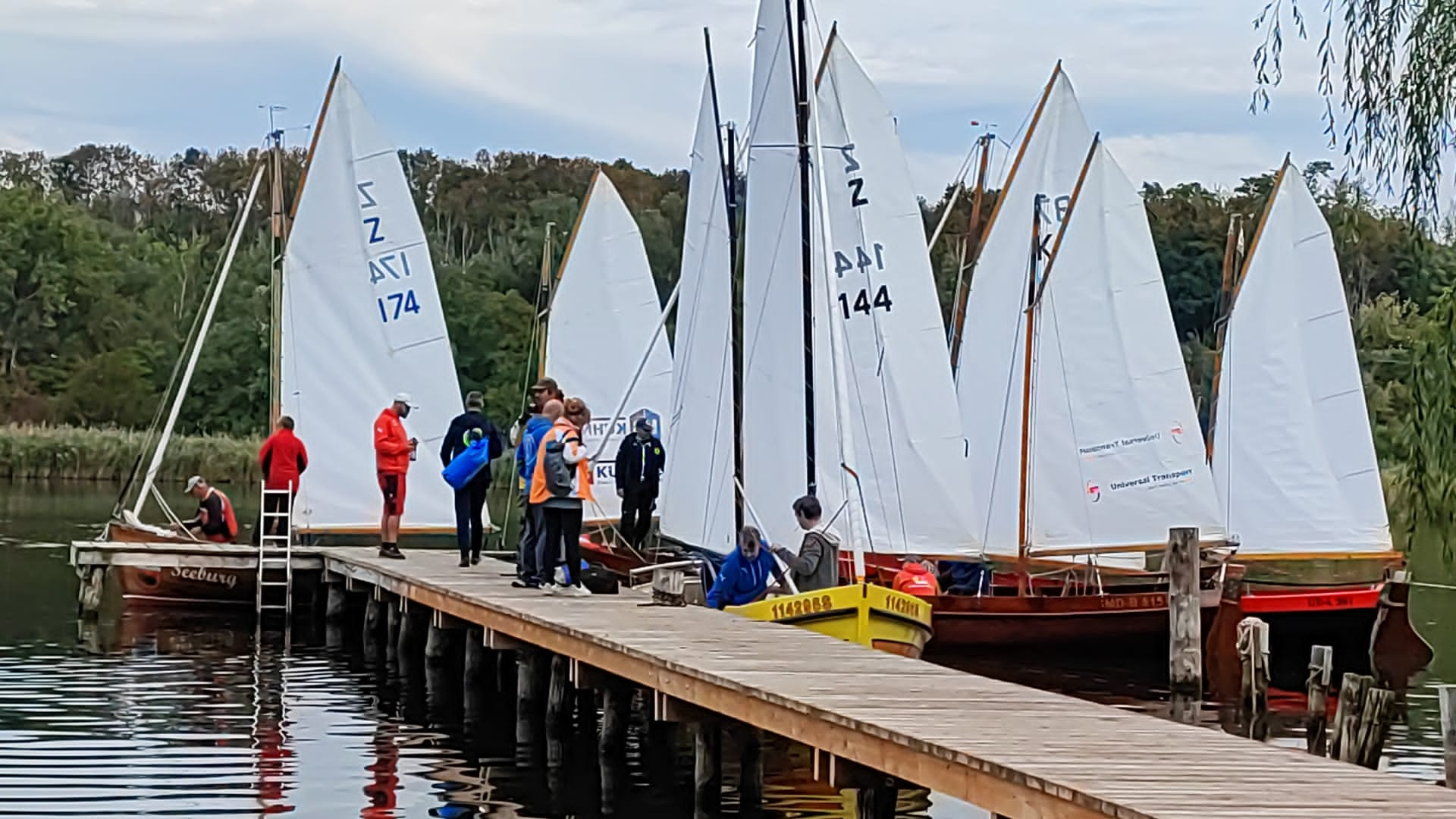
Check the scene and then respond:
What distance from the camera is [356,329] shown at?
88.3 ft

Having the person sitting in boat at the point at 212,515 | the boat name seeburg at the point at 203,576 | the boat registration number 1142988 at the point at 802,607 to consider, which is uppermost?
the person sitting in boat at the point at 212,515

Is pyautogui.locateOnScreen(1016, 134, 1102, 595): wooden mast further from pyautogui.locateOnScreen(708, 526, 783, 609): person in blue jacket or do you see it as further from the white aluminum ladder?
pyautogui.locateOnScreen(708, 526, 783, 609): person in blue jacket

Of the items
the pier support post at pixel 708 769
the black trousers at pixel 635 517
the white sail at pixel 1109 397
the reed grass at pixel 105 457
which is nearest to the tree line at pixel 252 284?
the reed grass at pixel 105 457

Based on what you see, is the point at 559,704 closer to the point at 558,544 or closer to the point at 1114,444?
the point at 558,544

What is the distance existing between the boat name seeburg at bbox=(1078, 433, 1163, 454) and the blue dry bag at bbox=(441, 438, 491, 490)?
820 cm

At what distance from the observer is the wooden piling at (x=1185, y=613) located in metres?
20.5

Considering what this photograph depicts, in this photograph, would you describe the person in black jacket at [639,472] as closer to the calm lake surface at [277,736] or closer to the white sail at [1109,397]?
the calm lake surface at [277,736]

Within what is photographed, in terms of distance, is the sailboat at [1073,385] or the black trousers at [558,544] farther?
the sailboat at [1073,385]

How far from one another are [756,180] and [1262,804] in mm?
12774

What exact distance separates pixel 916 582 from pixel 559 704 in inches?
223

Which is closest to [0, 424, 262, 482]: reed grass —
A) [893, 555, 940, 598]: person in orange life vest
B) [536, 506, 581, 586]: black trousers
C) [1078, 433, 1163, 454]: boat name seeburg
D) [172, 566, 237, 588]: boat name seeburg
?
[172, 566, 237, 588]: boat name seeburg

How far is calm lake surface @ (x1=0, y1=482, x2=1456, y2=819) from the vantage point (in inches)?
556

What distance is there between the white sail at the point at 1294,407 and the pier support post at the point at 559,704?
12.6 m

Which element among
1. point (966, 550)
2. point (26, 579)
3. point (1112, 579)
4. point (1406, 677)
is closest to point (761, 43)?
point (966, 550)
